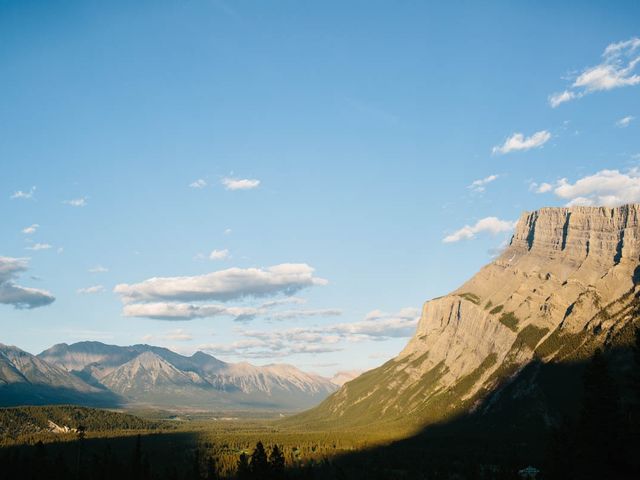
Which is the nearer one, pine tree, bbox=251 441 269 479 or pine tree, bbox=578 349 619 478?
pine tree, bbox=578 349 619 478

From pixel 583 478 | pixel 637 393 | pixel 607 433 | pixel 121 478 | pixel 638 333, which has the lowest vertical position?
pixel 121 478

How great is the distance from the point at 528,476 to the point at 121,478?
99833mm

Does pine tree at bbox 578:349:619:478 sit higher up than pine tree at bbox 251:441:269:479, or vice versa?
pine tree at bbox 578:349:619:478

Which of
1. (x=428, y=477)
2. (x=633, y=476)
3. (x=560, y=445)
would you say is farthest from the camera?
(x=428, y=477)

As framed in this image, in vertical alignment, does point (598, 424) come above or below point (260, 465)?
above

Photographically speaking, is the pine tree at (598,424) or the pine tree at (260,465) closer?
the pine tree at (598,424)

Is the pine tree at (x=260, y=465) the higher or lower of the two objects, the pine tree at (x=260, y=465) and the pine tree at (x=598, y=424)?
the lower

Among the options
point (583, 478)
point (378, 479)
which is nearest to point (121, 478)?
point (378, 479)

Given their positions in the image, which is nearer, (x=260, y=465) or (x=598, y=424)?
(x=598, y=424)

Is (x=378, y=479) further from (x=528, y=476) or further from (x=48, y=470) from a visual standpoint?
(x=48, y=470)

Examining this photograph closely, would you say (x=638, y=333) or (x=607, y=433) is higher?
(x=638, y=333)

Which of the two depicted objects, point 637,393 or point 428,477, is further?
point 428,477

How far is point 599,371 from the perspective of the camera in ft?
260

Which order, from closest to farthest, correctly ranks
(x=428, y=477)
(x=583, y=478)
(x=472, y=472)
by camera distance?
(x=583, y=478) < (x=472, y=472) < (x=428, y=477)
